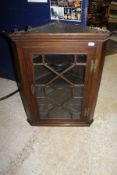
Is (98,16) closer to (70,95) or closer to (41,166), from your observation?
(70,95)

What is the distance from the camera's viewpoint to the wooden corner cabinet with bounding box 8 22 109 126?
0.99 metres

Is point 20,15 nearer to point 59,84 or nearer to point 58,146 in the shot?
point 59,84

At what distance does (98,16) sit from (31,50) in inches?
116

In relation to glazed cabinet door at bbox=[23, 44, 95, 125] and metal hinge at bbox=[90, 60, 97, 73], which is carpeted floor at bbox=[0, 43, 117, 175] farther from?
metal hinge at bbox=[90, 60, 97, 73]

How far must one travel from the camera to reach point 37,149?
1.34 meters

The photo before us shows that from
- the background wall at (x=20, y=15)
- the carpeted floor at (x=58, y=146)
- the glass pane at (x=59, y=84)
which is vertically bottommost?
the carpeted floor at (x=58, y=146)

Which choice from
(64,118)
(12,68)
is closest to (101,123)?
(64,118)

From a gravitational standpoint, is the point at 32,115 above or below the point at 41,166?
above

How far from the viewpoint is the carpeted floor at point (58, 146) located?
1.21 meters

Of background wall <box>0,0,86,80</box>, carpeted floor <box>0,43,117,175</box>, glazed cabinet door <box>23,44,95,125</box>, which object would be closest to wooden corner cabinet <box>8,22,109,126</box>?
glazed cabinet door <box>23,44,95,125</box>

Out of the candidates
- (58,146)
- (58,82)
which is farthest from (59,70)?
(58,146)

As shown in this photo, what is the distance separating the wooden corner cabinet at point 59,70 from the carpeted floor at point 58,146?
10 centimetres

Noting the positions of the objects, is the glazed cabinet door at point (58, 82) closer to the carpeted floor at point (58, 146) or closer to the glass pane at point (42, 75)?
the glass pane at point (42, 75)

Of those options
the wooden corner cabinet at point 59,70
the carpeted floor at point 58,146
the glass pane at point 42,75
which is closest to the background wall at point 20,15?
the wooden corner cabinet at point 59,70
